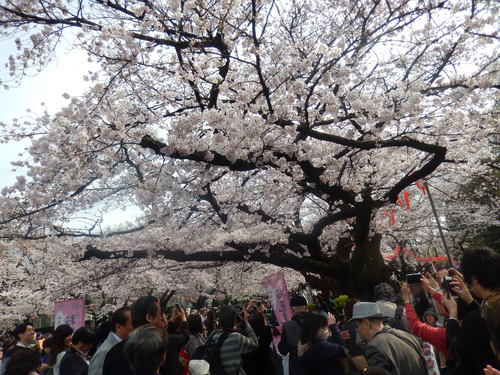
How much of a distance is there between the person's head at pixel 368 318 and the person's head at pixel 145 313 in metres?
1.66

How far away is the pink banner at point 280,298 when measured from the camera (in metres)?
7.99

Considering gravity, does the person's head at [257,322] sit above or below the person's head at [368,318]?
below

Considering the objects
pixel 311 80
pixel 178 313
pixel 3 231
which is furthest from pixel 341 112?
pixel 3 231

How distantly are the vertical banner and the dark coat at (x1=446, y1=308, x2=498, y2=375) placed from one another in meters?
8.11

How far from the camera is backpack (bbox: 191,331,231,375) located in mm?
3744

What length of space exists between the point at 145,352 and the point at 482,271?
2217 millimetres

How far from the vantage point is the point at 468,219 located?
19828mm

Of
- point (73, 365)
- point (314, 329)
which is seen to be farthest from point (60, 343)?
point (314, 329)

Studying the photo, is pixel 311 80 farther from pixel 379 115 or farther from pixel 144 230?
pixel 144 230

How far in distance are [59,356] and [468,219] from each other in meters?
21.3

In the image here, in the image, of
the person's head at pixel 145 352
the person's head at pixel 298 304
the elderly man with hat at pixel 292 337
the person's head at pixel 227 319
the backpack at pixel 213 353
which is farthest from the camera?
the person's head at pixel 298 304

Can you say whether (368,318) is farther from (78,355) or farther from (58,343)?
(58,343)

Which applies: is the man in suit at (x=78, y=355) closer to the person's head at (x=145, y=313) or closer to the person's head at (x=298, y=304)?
the person's head at (x=145, y=313)

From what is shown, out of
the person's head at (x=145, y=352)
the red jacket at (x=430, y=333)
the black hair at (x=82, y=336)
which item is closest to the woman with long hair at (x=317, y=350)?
the red jacket at (x=430, y=333)
